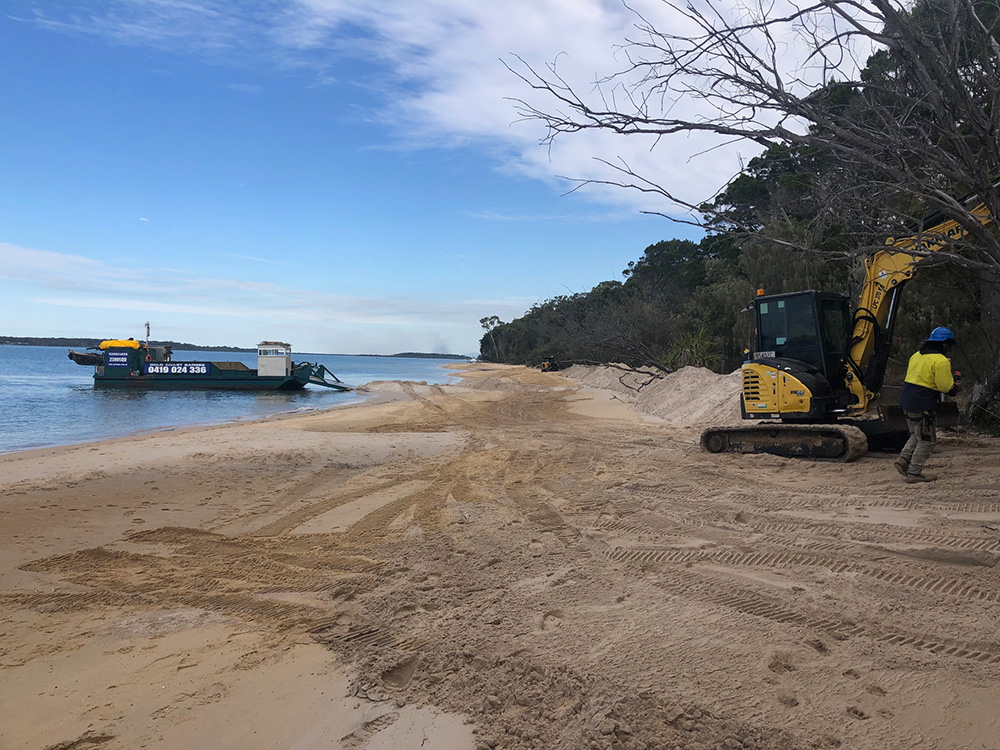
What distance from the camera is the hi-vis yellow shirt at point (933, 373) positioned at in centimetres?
677

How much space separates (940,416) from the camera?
8477 mm

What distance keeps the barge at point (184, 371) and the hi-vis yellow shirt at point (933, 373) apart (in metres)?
33.2

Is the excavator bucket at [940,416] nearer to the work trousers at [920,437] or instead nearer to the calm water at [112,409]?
the work trousers at [920,437]

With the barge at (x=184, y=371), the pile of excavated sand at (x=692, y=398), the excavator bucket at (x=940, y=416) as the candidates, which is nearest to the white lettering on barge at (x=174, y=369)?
the barge at (x=184, y=371)

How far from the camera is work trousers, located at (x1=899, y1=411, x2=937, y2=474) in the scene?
22.4ft

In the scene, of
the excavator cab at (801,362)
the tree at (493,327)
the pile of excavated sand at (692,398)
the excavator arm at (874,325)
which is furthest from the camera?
the tree at (493,327)

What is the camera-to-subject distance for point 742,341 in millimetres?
21609

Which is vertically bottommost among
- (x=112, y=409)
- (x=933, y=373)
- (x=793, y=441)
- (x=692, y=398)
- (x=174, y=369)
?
(x=112, y=409)

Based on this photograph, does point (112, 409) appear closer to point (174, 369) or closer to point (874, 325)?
point (174, 369)

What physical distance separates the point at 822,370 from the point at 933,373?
257cm

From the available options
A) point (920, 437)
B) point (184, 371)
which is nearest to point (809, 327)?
point (920, 437)

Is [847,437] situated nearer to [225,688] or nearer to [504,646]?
[504,646]

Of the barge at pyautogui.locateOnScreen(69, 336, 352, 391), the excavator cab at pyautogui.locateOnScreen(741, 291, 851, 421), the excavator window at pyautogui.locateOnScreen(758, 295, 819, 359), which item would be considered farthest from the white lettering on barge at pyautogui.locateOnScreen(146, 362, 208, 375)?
the excavator cab at pyautogui.locateOnScreen(741, 291, 851, 421)

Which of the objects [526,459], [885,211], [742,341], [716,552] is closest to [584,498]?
[716,552]
